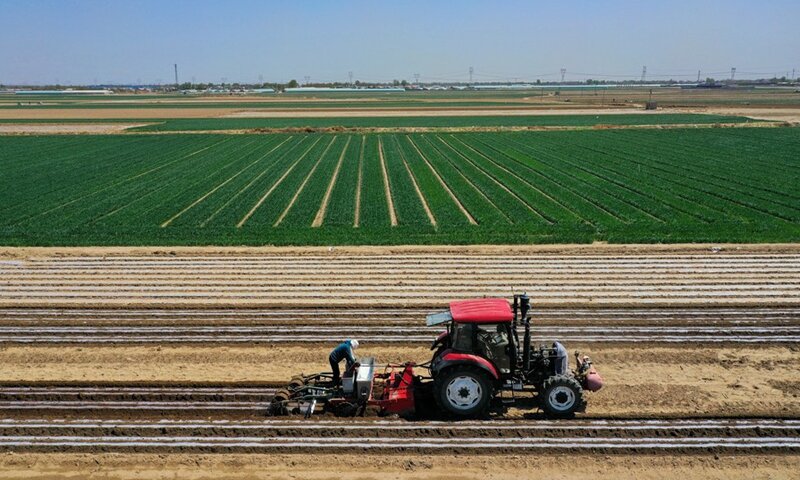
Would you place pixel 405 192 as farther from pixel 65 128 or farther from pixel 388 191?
pixel 65 128

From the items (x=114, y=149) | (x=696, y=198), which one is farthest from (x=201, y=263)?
(x=114, y=149)

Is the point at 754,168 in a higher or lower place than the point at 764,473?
higher

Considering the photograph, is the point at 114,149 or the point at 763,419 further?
the point at 114,149

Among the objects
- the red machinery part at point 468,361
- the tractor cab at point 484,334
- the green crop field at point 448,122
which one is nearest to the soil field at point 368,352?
the red machinery part at point 468,361

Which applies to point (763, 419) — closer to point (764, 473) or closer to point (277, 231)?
point (764, 473)

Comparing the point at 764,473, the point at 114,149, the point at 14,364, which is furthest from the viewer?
the point at 114,149

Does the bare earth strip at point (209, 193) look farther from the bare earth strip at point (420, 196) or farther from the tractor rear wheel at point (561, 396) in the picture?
the tractor rear wheel at point (561, 396)

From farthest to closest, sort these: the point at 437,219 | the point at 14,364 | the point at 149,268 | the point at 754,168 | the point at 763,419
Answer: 1. the point at 754,168
2. the point at 437,219
3. the point at 149,268
4. the point at 14,364
5. the point at 763,419
